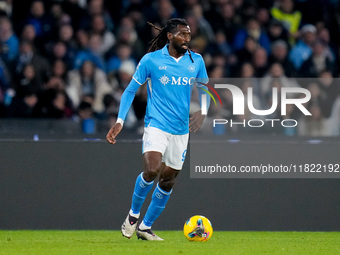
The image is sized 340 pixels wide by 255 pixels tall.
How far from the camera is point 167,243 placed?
9.46 metres

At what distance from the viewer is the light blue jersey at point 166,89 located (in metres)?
9.44

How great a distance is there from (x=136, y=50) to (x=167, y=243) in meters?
5.53

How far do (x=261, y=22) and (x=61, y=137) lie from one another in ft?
17.6

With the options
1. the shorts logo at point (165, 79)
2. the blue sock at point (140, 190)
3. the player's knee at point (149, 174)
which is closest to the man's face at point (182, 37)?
the shorts logo at point (165, 79)

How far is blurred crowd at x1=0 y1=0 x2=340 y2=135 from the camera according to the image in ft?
39.9

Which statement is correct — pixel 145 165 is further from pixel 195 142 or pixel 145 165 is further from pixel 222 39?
pixel 222 39

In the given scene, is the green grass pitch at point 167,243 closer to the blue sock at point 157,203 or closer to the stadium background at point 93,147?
the blue sock at point 157,203

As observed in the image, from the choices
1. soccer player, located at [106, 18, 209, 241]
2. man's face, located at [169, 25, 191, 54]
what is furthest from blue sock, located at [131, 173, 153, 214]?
man's face, located at [169, 25, 191, 54]

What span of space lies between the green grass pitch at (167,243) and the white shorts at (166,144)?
90 cm

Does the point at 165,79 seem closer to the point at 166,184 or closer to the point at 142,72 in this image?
the point at 142,72

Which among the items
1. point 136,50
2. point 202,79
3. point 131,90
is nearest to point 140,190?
point 131,90

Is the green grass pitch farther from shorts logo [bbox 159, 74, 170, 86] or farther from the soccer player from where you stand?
shorts logo [bbox 159, 74, 170, 86]

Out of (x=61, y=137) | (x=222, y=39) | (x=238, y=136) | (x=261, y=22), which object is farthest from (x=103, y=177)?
(x=261, y=22)

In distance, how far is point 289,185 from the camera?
1168cm
